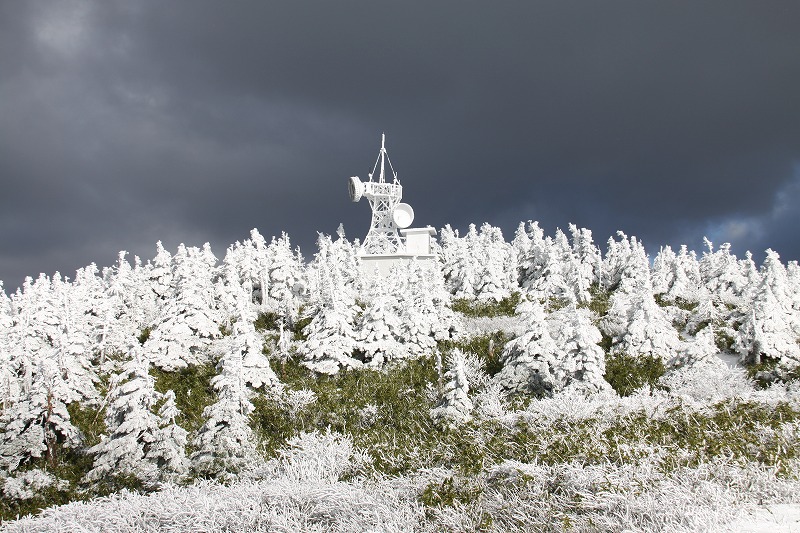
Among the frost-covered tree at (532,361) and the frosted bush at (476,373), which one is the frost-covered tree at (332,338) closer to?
the frosted bush at (476,373)

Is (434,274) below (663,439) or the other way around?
the other way around

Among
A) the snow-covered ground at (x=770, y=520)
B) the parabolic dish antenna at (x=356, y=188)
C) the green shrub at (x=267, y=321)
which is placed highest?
the parabolic dish antenna at (x=356, y=188)

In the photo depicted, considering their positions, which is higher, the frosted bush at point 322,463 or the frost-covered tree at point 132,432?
the frost-covered tree at point 132,432

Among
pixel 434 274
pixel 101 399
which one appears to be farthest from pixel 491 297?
pixel 101 399

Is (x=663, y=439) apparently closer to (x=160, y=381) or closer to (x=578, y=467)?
(x=578, y=467)

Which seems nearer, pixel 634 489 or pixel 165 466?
pixel 634 489

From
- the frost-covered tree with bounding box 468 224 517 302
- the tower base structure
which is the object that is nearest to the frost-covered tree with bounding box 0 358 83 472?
the tower base structure

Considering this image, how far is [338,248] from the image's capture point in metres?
64.3

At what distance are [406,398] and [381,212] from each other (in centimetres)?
3337

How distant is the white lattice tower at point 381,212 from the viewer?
57406 mm

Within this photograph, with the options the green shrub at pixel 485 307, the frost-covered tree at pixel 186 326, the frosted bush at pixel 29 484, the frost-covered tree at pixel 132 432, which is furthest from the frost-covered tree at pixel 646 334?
the frosted bush at pixel 29 484

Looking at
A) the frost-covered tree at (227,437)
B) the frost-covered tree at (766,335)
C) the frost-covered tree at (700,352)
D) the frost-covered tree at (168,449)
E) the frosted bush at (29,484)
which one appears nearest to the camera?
the frost-covered tree at (227,437)

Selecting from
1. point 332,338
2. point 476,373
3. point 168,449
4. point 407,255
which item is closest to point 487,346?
point 476,373

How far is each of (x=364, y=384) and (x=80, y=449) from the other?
48.5ft
